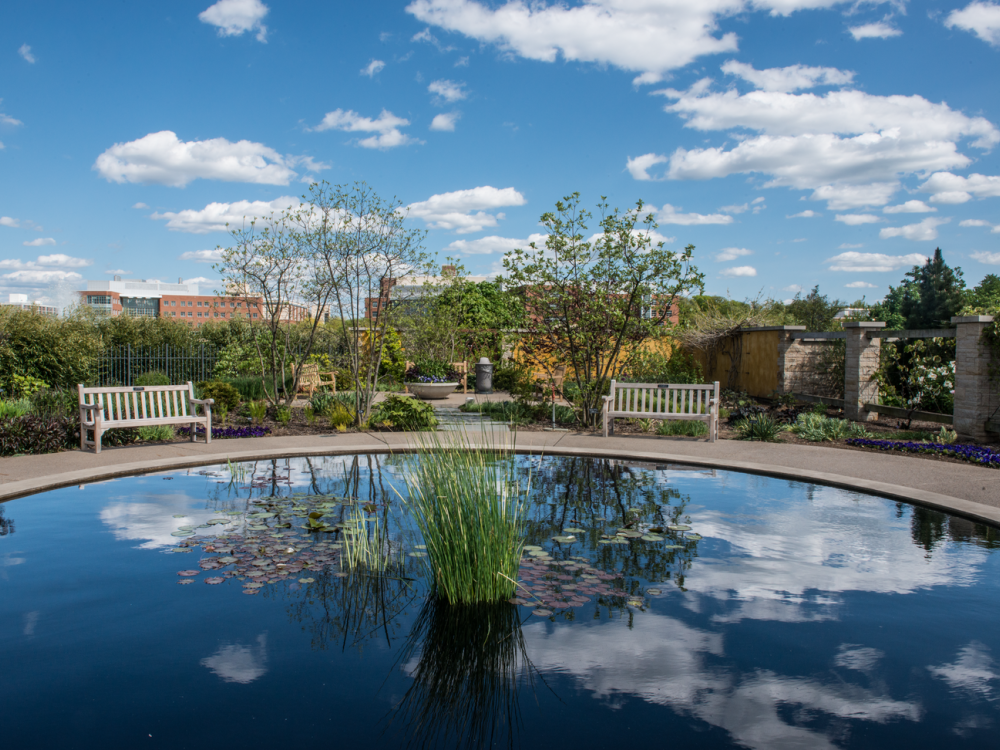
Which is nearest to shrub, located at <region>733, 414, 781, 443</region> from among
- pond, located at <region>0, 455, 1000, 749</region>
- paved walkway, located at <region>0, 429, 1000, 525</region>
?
paved walkway, located at <region>0, 429, 1000, 525</region>

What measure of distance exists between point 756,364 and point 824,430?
5150 millimetres

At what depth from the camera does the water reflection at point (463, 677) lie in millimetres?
2416

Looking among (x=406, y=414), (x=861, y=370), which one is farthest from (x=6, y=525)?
(x=861, y=370)

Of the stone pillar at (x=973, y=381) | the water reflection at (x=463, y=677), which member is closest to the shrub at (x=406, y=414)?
the water reflection at (x=463, y=677)

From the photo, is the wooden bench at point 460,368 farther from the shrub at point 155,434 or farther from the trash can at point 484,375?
the shrub at point 155,434

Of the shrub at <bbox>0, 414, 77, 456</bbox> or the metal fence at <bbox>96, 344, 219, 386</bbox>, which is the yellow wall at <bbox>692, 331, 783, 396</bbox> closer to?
the metal fence at <bbox>96, 344, 219, 386</bbox>

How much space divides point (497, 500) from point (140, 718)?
1.72 m

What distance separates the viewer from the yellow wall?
13031mm

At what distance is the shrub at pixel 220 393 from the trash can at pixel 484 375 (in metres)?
6.38

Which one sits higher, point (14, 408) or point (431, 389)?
point (431, 389)

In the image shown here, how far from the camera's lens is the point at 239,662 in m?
2.86

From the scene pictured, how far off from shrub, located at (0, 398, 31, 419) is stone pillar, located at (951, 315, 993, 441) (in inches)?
462

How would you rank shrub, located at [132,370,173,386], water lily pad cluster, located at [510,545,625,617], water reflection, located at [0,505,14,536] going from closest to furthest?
1. water lily pad cluster, located at [510,545,625,617]
2. water reflection, located at [0,505,14,536]
3. shrub, located at [132,370,173,386]

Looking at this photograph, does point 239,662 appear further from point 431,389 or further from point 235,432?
point 431,389
